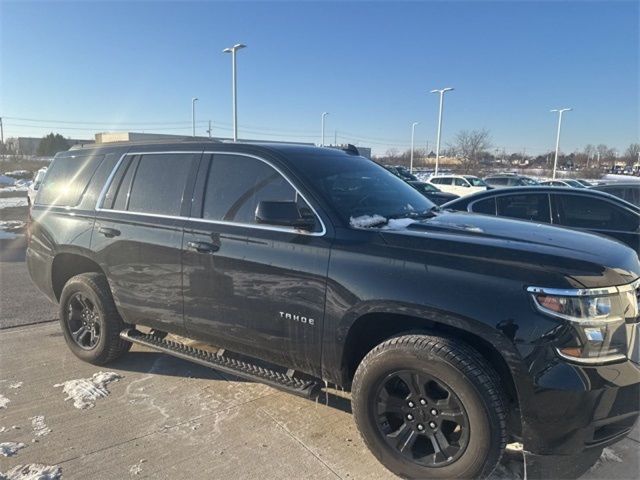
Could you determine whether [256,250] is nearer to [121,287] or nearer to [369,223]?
[369,223]

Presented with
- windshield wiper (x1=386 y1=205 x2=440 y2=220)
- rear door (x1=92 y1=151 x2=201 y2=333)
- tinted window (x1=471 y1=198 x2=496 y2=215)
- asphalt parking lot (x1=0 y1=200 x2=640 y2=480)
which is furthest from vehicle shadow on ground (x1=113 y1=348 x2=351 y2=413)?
tinted window (x1=471 y1=198 x2=496 y2=215)

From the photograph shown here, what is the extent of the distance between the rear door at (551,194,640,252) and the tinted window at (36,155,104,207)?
552 centimetres

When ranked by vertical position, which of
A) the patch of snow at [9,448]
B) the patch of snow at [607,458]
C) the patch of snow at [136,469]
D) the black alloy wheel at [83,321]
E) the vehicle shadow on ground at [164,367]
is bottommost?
the vehicle shadow on ground at [164,367]

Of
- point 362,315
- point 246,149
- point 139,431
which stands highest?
point 246,149

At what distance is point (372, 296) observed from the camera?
2.82 meters

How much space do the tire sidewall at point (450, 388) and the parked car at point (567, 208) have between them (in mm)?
3835

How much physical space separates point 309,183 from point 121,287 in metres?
1.99

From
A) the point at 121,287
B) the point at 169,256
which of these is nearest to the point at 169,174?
the point at 169,256

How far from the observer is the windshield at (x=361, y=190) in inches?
130

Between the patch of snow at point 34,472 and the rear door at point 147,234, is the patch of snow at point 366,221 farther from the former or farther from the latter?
the patch of snow at point 34,472

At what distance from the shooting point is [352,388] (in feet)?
9.72

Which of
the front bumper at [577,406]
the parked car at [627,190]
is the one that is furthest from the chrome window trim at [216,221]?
the parked car at [627,190]

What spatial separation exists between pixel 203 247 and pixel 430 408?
1899 mm

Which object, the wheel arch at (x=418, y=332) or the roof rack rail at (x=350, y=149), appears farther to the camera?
the roof rack rail at (x=350, y=149)
